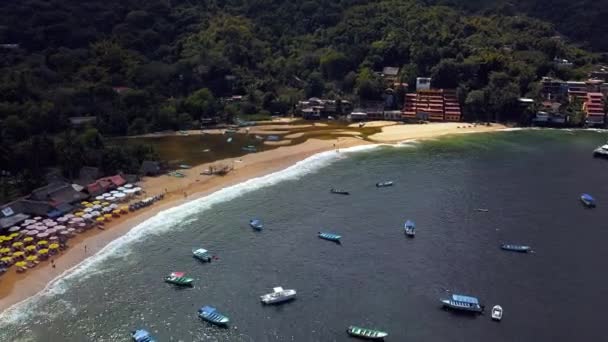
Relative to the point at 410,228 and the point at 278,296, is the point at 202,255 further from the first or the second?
the point at 410,228

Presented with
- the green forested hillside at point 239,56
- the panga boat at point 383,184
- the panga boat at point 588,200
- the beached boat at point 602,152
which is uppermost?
the green forested hillside at point 239,56

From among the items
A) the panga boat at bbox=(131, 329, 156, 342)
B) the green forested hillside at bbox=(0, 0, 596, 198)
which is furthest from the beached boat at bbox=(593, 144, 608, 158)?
the panga boat at bbox=(131, 329, 156, 342)

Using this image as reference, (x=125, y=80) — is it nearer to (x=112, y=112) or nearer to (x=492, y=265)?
(x=112, y=112)

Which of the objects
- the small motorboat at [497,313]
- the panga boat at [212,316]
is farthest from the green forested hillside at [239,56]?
the small motorboat at [497,313]

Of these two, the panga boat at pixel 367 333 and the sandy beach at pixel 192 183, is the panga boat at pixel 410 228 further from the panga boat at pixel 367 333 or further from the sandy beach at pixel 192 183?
the sandy beach at pixel 192 183

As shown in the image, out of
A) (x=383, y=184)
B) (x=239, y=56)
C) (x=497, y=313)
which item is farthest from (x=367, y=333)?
(x=239, y=56)

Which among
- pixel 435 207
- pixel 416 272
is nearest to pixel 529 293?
pixel 416 272

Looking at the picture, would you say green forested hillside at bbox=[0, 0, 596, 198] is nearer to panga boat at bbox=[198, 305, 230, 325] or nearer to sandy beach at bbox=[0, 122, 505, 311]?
sandy beach at bbox=[0, 122, 505, 311]

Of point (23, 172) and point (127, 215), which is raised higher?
point (23, 172)
